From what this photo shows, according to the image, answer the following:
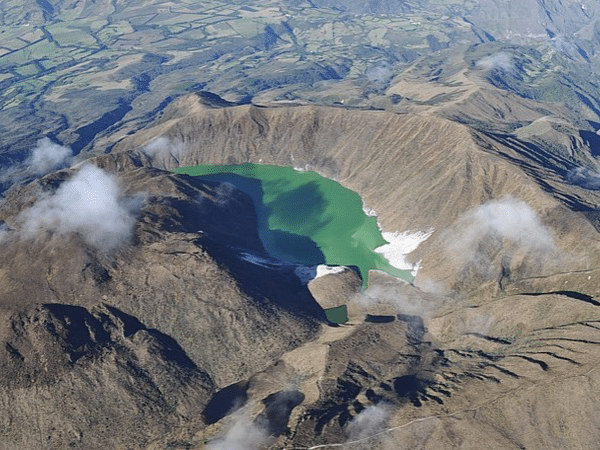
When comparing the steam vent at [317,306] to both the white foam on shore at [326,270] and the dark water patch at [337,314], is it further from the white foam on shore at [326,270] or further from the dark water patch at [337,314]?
the white foam on shore at [326,270]

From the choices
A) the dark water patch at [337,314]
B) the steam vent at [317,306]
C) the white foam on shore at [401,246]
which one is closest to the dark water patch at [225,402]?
the steam vent at [317,306]

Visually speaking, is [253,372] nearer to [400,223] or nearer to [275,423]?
[275,423]

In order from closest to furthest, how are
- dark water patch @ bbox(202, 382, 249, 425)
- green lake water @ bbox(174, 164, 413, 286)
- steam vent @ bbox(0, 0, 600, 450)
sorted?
steam vent @ bbox(0, 0, 600, 450), dark water patch @ bbox(202, 382, 249, 425), green lake water @ bbox(174, 164, 413, 286)

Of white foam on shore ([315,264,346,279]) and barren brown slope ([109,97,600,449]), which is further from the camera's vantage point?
white foam on shore ([315,264,346,279])

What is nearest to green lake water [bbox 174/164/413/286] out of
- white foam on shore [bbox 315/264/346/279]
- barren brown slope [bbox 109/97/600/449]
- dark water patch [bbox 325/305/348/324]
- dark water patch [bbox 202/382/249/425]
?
white foam on shore [bbox 315/264/346/279]

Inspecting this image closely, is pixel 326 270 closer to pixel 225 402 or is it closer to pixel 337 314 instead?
pixel 337 314

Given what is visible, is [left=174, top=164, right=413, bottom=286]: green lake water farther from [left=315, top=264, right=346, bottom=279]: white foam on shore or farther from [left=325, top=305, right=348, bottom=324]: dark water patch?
[left=325, top=305, right=348, bottom=324]: dark water patch

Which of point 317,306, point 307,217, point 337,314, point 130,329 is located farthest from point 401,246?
point 130,329
